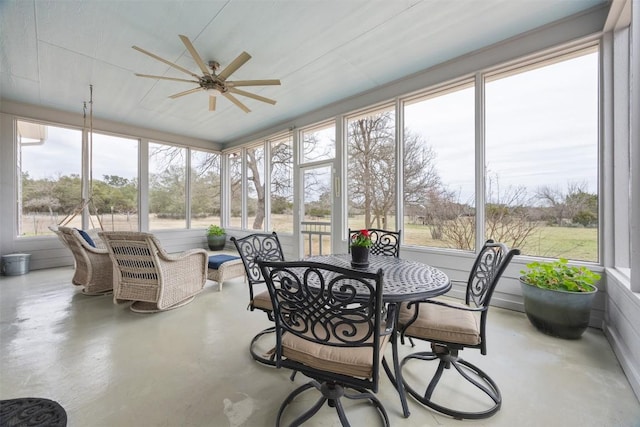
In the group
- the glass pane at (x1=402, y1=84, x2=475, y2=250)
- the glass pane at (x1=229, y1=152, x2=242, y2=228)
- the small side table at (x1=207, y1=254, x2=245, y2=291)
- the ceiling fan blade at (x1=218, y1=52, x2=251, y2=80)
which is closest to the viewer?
the ceiling fan blade at (x1=218, y1=52, x2=251, y2=80)

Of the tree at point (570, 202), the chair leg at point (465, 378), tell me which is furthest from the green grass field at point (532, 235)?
the chair leg at point (465, 378)

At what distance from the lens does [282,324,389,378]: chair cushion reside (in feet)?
3.81

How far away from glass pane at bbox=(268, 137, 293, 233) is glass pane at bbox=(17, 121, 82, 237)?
153 inches

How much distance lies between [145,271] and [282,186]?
3432 millimetres

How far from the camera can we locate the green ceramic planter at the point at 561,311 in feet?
7.32

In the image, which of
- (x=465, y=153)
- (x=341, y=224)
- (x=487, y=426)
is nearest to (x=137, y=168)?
(x=341, y=224)

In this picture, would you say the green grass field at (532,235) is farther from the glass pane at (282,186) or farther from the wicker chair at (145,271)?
the wicker chair at (145,271)

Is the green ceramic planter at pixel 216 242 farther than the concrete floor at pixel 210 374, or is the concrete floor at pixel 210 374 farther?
the green ceramic planter at pixel 216 242

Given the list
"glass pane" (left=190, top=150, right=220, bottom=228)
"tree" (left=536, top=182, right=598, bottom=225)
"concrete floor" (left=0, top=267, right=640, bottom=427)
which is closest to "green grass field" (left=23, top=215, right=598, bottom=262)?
"tree" (left=536, top=182, right=598, bottom=225)

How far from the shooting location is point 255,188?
21.4ft

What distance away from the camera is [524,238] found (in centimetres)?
302

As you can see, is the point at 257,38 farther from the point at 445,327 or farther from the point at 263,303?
the point at 445,327

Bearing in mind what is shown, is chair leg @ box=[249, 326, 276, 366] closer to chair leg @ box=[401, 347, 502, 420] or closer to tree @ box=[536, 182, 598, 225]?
chair leg @ box=[401, 347, 502, 420]

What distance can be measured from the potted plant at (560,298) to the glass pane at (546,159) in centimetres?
49
